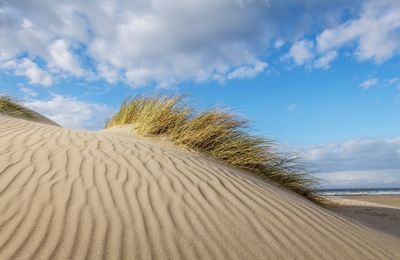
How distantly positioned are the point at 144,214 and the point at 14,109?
28.4 feet

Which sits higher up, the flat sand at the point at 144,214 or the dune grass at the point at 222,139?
the dune grass at the point at 222,139

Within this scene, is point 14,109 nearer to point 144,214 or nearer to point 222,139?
point 222,139

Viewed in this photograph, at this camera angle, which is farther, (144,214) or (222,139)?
(222,139)

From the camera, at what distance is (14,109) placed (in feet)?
35.8

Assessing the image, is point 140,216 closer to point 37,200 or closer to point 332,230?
point 37,200

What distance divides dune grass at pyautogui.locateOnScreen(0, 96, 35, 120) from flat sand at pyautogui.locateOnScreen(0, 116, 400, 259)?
5.60 metres

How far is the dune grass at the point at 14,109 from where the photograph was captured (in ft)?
34.0

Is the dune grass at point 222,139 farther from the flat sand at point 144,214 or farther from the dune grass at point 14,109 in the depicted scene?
the dune grass at point 14,109

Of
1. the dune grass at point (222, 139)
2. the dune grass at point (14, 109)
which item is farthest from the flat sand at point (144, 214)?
the dune grass at point (14, 109)

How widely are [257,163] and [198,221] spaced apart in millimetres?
3597

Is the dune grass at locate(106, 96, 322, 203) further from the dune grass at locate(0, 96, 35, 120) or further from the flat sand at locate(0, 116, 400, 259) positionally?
the dune grass at locate(0, 96, 35, 120)

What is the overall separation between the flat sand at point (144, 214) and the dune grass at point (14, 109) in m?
5.60

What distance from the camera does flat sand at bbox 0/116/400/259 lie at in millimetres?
2975

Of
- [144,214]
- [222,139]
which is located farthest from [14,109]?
[144,214]
